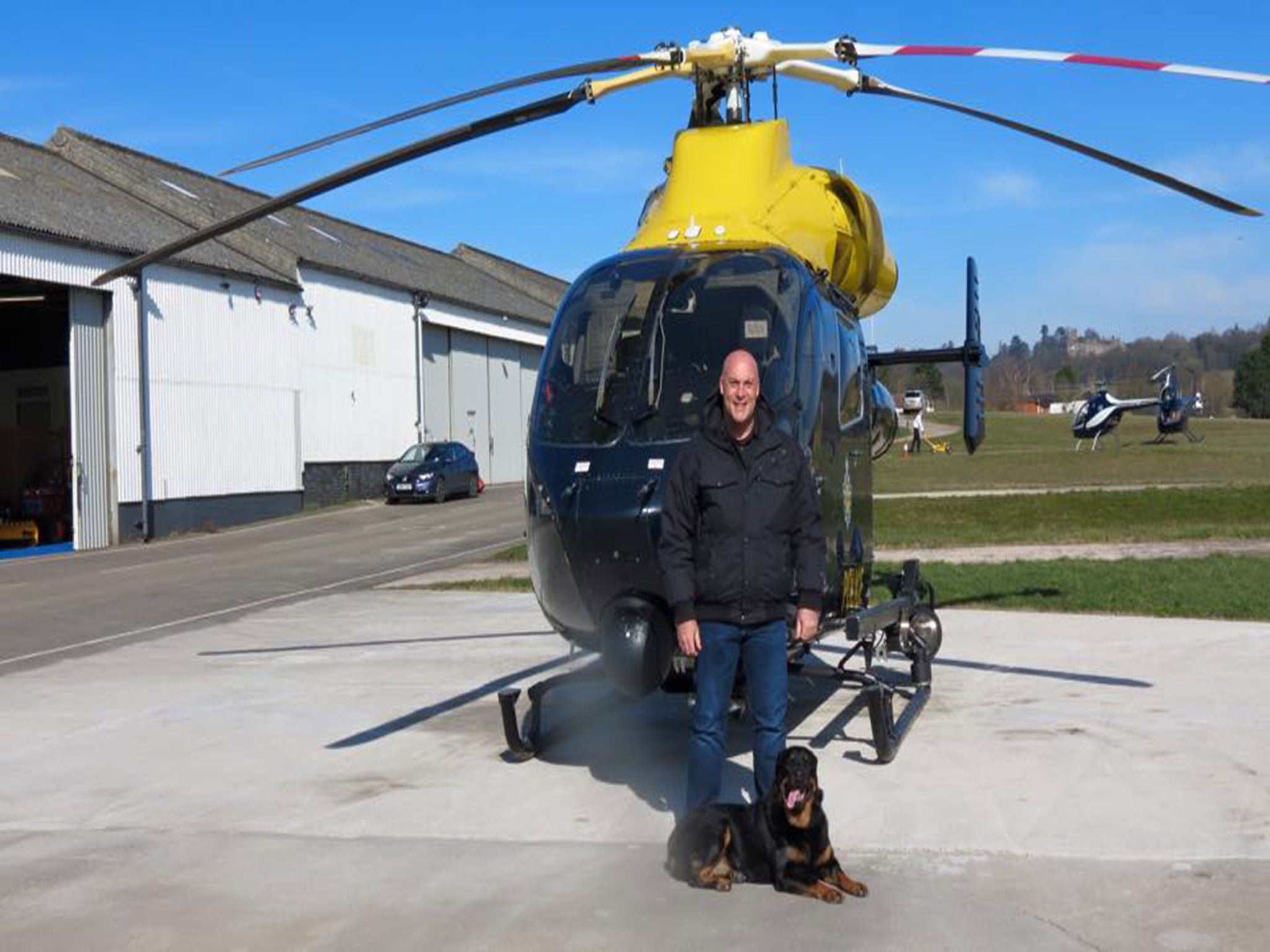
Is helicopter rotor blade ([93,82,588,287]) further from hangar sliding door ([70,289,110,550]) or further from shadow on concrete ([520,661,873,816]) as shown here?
hangar sliding door ([70,289,110,550])

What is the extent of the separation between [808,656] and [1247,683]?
315 centimetres

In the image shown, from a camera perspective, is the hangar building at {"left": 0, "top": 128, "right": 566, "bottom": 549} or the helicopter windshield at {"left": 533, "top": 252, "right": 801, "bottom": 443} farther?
the hangar building at {"left": 0, "top": 128, "right": 566, "bottom": 549}

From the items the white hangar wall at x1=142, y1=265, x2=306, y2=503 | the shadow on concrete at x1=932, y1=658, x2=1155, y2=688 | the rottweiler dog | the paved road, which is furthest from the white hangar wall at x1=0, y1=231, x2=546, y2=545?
the rottweiler dog

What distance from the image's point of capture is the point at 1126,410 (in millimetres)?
58906

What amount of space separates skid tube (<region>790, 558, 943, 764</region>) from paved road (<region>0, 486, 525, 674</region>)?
7.76m

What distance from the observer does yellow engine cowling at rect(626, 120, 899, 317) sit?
8.02 metres

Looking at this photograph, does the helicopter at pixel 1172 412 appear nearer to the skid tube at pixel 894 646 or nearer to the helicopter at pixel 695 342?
the skid tube at pixel 894 646

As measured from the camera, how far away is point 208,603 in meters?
16.5

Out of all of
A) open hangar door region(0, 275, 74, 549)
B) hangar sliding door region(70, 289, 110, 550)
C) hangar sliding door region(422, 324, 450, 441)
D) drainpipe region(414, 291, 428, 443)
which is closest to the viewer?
hangar sliding door region(70, 289, 110, 550)

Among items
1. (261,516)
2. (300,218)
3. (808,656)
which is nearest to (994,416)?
(300,218)

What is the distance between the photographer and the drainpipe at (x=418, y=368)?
42.5 m

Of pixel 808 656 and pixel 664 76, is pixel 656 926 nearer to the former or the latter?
pixel 808 656

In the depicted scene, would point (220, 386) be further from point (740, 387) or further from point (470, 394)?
point (740, 387)

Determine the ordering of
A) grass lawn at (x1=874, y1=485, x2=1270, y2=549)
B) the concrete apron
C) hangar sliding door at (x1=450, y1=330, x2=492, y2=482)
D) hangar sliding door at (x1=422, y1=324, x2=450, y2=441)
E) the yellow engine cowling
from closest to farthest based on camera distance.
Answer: the concrete apron
the yellow engine cowling
grass lawn at (x1=874, y1=485, x2=1270, y2=549)
hangar sliding door at (x1=422, y1=324, x2=450, y2=441)
hangar sliding door at (x1=450, y1=330, x2=492, y2=482)
